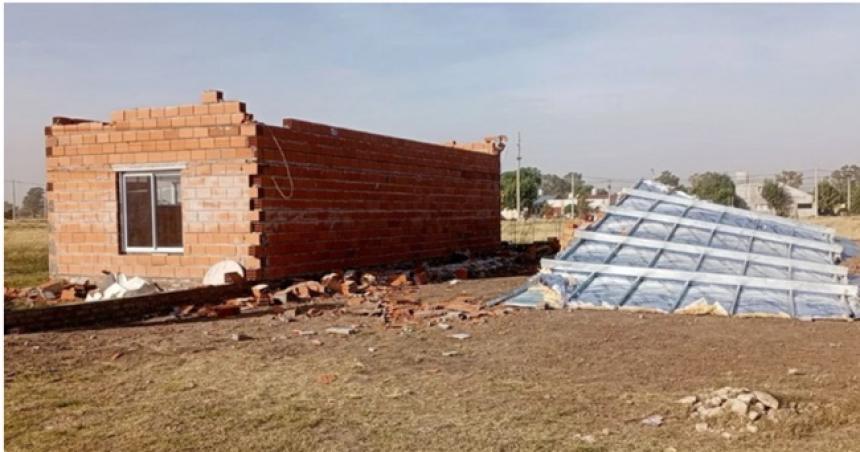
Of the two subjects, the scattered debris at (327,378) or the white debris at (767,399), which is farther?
the scattered debris at (327,378)

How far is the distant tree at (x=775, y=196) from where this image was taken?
157 feet

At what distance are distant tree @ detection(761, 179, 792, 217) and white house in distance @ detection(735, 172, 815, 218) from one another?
233mm

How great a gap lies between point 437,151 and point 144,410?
12.9m

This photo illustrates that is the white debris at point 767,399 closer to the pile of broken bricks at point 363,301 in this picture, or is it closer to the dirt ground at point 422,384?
the dirt ground at point 422,384

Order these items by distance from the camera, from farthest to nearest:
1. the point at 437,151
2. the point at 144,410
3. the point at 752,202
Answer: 1. the point at 752,202
2. the point at 437,151
3. the point at 144,410

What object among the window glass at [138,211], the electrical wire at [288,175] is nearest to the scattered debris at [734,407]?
the electrical wire at [288,175]

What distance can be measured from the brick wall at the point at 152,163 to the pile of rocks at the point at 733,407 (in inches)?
311

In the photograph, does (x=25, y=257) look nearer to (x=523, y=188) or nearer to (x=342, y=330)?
(x=342, y=330)

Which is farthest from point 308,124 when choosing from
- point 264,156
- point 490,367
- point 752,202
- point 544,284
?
point 752,202

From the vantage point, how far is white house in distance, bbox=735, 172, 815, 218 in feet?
156

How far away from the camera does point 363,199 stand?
14.3 m

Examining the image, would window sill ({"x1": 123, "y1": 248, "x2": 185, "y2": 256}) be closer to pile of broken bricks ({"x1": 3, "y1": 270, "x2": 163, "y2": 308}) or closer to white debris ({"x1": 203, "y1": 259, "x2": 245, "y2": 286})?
pile of broken bricks ({"x1": 3, "y1": 270, "x2": 163, "y2": 308})

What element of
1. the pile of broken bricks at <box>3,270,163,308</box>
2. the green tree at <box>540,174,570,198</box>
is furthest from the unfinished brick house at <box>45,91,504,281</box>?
the green tree at <box>540,174,570,198</box>

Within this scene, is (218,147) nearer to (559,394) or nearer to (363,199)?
(363,199)
